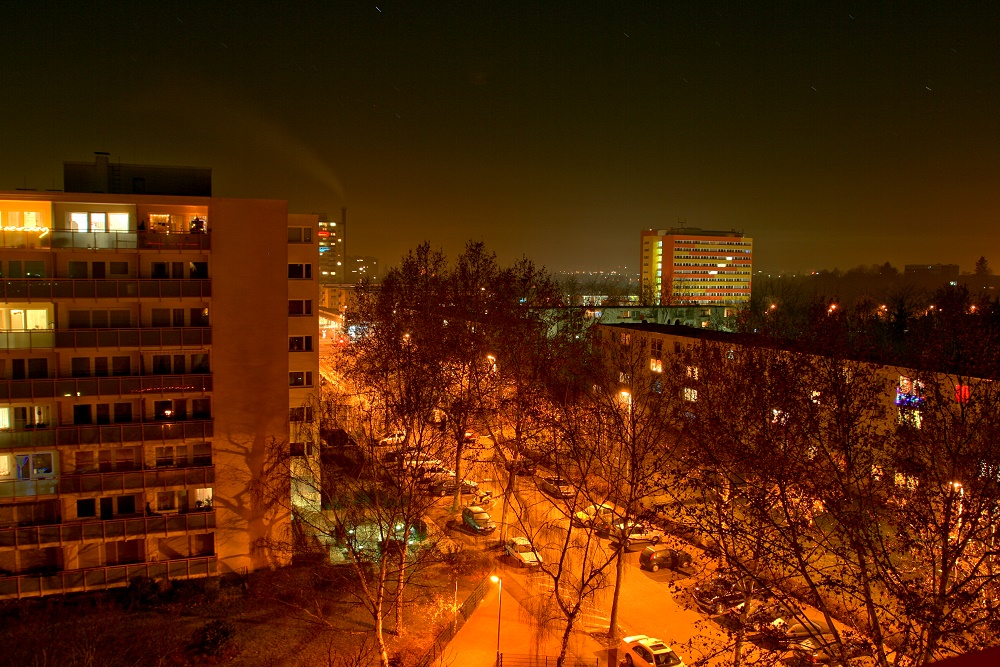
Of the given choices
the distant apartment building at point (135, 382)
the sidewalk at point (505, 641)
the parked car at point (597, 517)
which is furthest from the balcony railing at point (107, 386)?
the parked car at point (597, 517)

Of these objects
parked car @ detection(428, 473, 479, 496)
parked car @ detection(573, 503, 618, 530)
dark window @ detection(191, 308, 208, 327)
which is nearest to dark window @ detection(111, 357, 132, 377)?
dark window @ detection(191, 308, 208, 327)

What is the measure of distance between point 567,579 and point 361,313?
16117 mm

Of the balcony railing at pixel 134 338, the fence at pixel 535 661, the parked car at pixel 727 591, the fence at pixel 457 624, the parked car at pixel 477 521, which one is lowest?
the fence at pixel 535 661

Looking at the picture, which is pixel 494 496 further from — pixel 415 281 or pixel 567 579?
pixel 415 281

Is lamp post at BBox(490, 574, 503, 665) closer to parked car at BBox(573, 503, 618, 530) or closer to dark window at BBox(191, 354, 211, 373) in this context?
parked car at BBox(573, 503, 618, 530)

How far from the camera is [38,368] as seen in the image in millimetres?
15250

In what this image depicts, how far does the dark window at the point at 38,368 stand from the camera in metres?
15.2

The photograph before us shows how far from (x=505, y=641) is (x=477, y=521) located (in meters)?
6.21

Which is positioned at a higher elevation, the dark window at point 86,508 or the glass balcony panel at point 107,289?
the glass balcony panel at point 107,289

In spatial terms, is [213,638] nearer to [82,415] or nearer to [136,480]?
[136,480]

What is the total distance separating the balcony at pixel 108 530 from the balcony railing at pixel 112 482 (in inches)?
29.1

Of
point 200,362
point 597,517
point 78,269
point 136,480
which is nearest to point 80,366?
point 78,269

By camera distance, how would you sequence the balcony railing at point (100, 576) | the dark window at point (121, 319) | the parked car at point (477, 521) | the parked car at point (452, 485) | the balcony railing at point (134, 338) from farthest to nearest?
the parked car at point (452, 485) < the parked car at point (477, 521) < the dark window at point (121, 319) < the balcony railing at point (100, 576) < the balcony railing at point (134, 338)

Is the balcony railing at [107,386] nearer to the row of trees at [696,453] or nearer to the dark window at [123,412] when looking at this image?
the dark window at [123,412]
